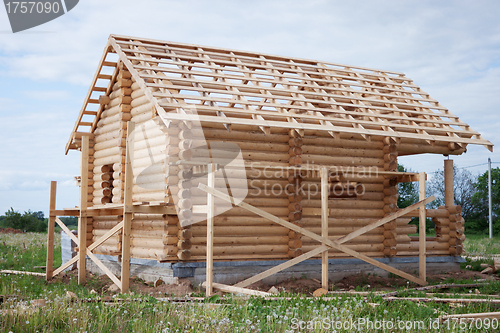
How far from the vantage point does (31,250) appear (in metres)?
20.8

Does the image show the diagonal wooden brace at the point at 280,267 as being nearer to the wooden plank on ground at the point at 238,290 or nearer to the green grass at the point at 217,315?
the wooden plank on ground at the point at 238,290

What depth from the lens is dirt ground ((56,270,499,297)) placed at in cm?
1129

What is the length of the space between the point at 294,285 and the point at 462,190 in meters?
43.4

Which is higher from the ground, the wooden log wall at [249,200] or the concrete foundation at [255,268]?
the wooden log wall at [249,200]

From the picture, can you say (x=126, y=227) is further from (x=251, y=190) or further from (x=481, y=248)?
(x=481, y=248)

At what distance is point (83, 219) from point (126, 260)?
2957 mm

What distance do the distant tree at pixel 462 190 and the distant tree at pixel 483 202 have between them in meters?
0.68

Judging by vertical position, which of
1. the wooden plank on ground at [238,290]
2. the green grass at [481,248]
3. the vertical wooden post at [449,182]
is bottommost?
the wooden plank on ground at [238,290]

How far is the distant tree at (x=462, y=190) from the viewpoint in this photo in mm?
47812

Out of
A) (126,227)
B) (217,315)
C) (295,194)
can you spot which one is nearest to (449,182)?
(295,194)

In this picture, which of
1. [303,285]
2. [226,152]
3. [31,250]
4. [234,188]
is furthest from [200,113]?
[31,250]

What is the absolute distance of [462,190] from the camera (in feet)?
166

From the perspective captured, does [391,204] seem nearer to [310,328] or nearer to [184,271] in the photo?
[184,271]

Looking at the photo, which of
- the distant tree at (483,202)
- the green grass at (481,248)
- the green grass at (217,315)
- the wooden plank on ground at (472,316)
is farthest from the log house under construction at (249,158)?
the distant tree at (483,202)
